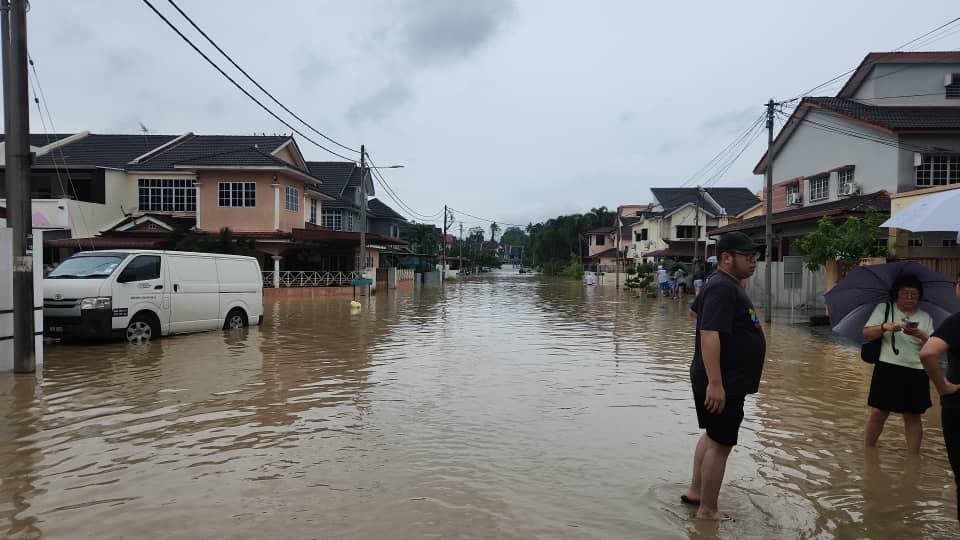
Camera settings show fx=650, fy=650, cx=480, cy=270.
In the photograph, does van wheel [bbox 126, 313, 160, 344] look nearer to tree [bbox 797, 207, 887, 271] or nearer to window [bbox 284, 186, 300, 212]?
tree [bbox 797, 207, 887, 271]

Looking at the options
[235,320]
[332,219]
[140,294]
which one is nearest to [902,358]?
[140,294]

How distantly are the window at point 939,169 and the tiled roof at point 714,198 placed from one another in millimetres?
32389

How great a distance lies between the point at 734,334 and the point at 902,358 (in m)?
2.30

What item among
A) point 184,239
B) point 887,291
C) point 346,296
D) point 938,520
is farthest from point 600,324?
point 184,239

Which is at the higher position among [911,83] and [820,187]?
[911,83]

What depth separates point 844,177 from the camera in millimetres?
25703

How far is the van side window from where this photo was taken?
12541 millimetres

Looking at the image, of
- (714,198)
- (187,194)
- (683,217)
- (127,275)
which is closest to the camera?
(127,275)

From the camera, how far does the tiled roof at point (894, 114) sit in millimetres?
22188

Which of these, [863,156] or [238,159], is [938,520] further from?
[238,159]

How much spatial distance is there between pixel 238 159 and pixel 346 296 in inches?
333

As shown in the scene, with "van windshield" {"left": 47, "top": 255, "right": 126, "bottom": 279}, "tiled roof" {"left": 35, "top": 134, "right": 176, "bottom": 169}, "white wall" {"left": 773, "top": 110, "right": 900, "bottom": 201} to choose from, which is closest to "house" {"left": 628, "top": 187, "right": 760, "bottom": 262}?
"white wall" {"left": 773, "top": 110, "right": 900, "bottom": 201}

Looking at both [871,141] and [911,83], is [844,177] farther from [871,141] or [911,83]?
[911,83]

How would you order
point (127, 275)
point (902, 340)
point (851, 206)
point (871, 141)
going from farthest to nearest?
1. point (871, 141)
2. point (851, 206)
3. point (127, 275)
4. point (902, 340)
